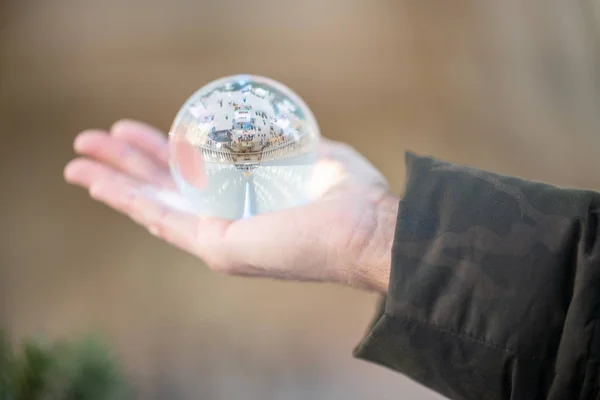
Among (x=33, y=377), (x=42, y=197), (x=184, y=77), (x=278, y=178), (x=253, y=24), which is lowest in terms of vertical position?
(x=33, y=377)

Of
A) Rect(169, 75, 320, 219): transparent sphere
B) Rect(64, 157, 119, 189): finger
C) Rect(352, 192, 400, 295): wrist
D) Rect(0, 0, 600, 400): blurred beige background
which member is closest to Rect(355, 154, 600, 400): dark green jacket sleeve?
Rect(352, 192, 400, 295): wrist

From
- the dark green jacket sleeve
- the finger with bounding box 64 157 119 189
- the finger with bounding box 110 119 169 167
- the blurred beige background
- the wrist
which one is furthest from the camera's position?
the blurred beige background

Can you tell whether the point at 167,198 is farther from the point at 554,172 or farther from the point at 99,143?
the point at 554,172

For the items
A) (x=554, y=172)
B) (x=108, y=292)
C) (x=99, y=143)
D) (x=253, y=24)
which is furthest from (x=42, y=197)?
(x=554, y=172)

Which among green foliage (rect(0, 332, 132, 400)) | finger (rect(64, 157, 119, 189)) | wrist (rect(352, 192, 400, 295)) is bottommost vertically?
green foliage (rect(0, 332, 132, 400))

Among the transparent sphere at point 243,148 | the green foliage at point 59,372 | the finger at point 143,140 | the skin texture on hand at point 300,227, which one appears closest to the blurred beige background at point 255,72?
the green foliage at point 59,372

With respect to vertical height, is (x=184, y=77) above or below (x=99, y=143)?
above

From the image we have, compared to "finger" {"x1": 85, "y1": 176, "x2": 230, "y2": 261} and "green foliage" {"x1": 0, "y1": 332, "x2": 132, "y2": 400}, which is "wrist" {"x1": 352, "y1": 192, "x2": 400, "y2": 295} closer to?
"finger" {"x1": 85, "y1": 176, "x2": 230, "y2": 261}
